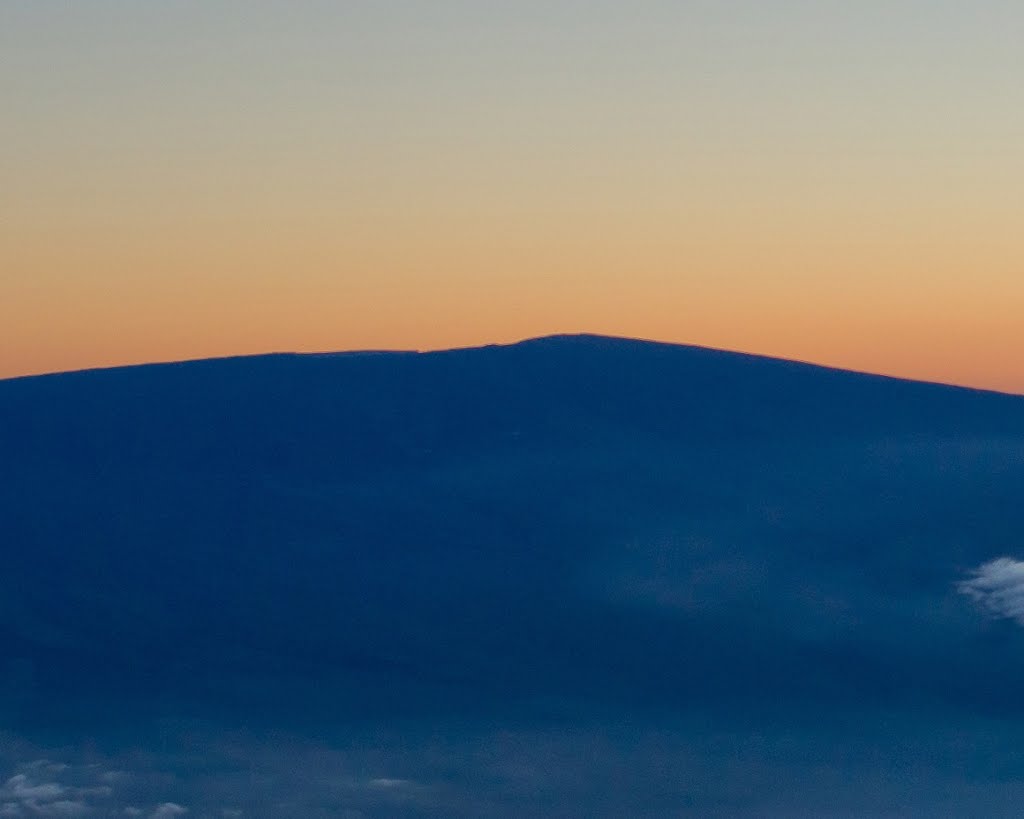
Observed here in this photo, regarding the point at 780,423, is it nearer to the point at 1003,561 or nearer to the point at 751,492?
the point at 751,492

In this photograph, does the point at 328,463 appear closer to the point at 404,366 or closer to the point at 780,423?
the point at 404,366

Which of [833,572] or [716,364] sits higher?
[716,364]

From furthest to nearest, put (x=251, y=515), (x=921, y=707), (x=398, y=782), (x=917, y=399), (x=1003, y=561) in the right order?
(x=917, y=399), (x=251, y=515), (x=1003, y=561), (x=921, y=707), (x=398, y=782)

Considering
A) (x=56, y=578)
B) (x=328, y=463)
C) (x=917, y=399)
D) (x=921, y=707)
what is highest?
(x=917, y=399)

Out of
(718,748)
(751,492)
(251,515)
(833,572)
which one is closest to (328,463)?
(251,515)

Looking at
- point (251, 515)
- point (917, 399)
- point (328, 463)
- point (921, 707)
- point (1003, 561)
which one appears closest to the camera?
point (921, 707)

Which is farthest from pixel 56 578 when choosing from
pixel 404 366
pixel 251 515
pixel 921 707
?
pixel 921 707

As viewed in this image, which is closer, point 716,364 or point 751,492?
point 751,492
